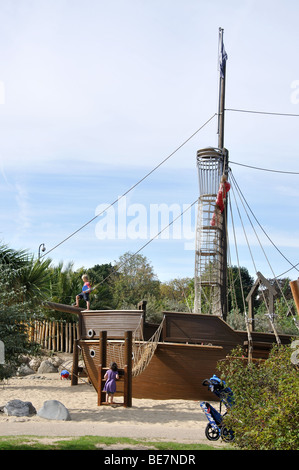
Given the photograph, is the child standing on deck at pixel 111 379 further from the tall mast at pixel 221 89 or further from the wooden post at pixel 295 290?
the tall mast at pixel 221 89

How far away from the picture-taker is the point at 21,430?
30.4ft

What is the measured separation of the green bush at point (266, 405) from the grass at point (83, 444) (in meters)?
0.55

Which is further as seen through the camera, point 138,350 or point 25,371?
point 25,371

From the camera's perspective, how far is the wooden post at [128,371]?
13.2 metres

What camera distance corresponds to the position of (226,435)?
9.00 meters

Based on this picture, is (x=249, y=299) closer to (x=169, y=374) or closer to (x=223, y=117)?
(x=169, y=374)

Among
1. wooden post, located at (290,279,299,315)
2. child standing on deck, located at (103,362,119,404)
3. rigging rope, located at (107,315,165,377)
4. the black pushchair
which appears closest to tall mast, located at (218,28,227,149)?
rigging rope, located at (107,315,165,377)

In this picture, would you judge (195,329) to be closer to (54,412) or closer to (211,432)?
(54,412)

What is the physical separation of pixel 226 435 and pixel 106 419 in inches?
132

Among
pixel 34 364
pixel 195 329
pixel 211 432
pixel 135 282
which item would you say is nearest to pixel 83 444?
pixel 211 432

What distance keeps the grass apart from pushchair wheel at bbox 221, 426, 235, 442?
588 millimetres

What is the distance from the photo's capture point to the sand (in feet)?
30.4

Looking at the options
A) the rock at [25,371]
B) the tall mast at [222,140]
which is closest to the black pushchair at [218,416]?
the tall mast at [222,140]
